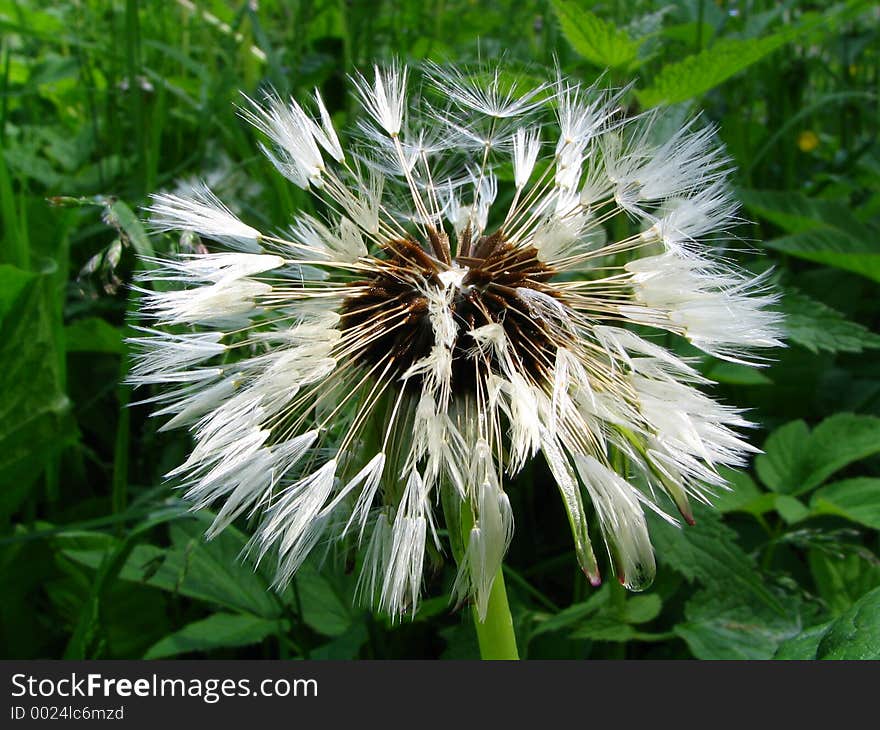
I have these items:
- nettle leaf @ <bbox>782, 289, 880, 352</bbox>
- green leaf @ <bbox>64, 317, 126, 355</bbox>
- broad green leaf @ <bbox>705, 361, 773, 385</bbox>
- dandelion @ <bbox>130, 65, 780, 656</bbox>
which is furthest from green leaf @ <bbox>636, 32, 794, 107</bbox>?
green leaf @ <bbox>64, 317, 126, 355</bbox>

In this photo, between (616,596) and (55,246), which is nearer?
(616,596)

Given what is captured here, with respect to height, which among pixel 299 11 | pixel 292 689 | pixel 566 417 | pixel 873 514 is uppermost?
pixel 299 11

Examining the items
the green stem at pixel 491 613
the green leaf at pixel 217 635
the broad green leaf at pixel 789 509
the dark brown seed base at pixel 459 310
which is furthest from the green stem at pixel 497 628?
the broad green leaf at pixel 789 509

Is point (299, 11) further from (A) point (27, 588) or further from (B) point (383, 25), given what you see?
(A) point (27, 588)

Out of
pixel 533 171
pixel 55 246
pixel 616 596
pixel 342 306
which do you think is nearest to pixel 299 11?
pixel 55 246

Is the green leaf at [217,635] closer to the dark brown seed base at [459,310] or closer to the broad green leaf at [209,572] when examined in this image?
the broad green leaf at [209,572]

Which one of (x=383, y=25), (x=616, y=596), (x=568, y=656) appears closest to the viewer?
(x=616, y=596)

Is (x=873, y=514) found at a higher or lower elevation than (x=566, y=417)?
lower

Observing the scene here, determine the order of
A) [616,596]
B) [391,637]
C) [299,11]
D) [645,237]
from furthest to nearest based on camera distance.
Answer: [299,11]
[391,637]
[616,596]
[645,237]

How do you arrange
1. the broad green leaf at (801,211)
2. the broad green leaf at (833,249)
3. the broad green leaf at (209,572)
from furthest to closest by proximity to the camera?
1. the broad green leaf at (801,211)
2. the broad green leaf at (833,249)
3. the broad green leaf at (209,572)
